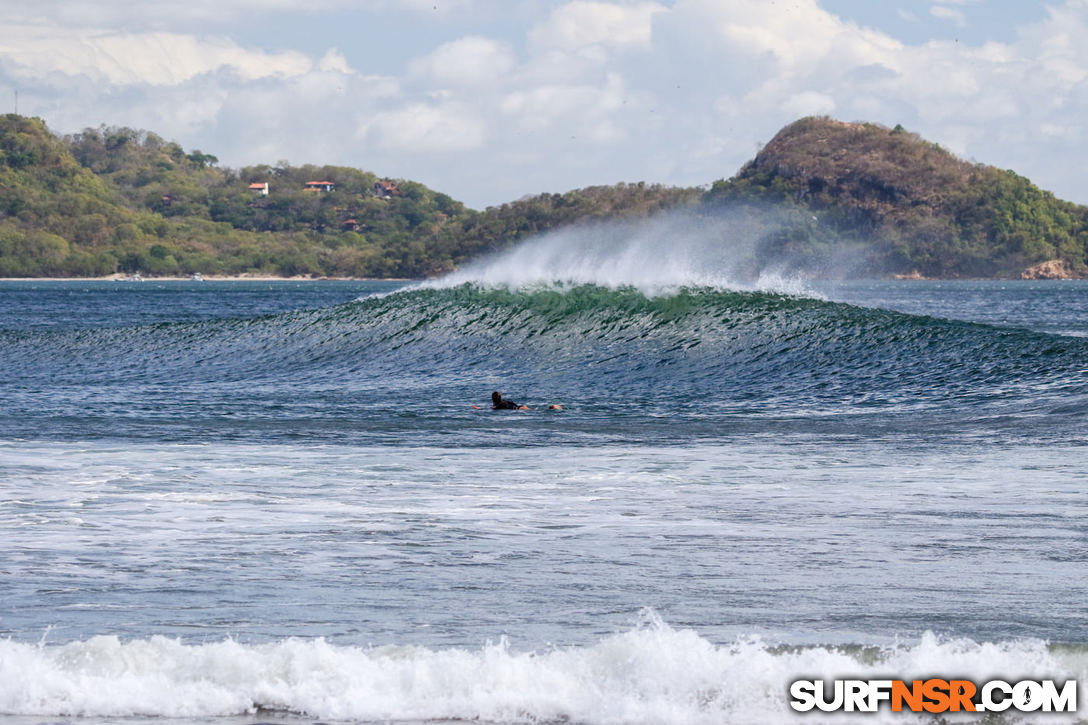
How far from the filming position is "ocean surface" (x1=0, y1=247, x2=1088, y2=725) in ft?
20.4

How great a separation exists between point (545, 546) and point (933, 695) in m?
3.75

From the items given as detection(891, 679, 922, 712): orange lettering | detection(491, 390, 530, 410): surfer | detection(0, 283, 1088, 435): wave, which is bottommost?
detection(891, 679, 922, 712): orange lettering

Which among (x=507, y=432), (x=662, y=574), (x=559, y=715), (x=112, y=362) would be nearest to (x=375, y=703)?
(x=559, y=715)

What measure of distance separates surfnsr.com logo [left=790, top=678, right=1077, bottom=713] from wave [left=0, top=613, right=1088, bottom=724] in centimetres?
7

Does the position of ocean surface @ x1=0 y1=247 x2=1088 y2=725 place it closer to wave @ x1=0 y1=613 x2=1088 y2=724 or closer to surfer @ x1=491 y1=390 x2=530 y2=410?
wave @ x1=0 y1=613 x2=1088 y2=724

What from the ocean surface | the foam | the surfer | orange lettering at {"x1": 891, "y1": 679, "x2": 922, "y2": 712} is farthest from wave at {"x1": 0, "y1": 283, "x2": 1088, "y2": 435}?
orange lettering at {"x1": 891, "y1": 679, "x2": 922, "y2": 712}

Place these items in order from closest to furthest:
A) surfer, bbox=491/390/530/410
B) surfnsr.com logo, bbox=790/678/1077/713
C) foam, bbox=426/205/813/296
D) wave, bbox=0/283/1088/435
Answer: surfnsr.com logo, bbox=790/678/1077/713 → surfer, bbox=491/390/530/410 → wave, bbox=0/283/1088/435 → foam, bbox=426/205/813/296

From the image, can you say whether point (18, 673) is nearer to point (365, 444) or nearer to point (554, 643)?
point (554, 643)

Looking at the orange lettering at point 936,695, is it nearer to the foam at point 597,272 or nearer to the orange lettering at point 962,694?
the orange lettering at point 962,694

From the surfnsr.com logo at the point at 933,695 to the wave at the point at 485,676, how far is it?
0.07 m

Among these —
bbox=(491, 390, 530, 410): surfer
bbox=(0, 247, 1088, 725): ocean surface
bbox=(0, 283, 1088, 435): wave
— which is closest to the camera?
bbox=(0, 247, 1088, 725): ocean surface

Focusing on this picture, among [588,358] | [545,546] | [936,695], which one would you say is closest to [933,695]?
[936,695]

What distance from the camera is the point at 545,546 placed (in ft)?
30.6

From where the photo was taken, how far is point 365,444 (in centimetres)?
1599
